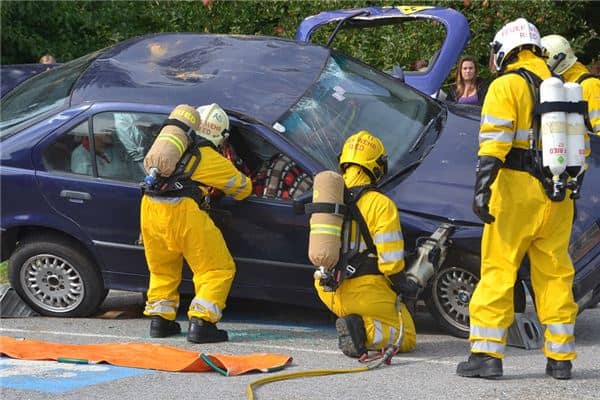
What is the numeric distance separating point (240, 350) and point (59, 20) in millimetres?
8817

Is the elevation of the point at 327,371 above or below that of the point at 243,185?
below

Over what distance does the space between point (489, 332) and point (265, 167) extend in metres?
2.11

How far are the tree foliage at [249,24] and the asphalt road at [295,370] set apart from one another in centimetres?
538

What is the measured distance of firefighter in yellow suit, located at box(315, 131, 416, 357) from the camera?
707 centimetres

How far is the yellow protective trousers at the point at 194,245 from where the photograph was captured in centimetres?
761

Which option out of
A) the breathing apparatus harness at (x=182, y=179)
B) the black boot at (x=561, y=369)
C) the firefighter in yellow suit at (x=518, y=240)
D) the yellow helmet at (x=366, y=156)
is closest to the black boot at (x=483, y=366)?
Answer: the firefighter in yellow suit at (x=518, y=240)

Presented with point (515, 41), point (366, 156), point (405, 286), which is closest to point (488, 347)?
point (405, 286)

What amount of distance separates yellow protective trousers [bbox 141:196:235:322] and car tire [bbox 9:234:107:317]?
74 cm

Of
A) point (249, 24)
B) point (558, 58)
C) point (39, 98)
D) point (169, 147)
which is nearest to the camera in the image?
point (169, 147)

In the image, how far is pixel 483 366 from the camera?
6.51 meters

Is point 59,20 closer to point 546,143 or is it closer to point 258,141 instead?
point 258,141

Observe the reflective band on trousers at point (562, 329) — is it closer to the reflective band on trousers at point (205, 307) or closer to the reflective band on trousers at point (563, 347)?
the reflective band on trousers at point (563, 347)

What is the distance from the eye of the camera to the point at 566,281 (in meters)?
6.49

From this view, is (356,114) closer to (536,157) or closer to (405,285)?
(405,285)
